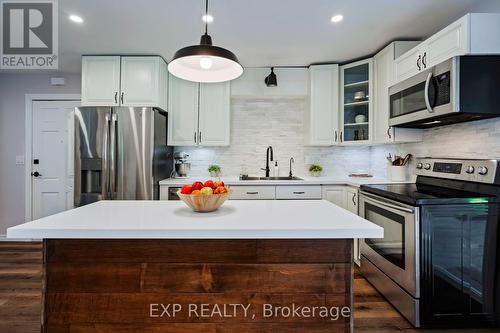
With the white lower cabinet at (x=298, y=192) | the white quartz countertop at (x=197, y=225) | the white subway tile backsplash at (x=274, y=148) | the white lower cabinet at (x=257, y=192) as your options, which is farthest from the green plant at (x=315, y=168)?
the white quartz countertop at (x=197, y=225)

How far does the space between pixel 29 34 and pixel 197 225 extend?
9.64ft

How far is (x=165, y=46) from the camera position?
3105 millimetres

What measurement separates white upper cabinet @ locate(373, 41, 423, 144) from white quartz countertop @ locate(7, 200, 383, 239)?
5.82 ft

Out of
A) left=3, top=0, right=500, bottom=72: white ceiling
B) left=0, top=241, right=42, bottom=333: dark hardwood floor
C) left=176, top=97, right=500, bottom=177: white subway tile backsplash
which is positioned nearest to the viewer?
left=0, top=241, right=42, bottom=333: dark hardwood floor

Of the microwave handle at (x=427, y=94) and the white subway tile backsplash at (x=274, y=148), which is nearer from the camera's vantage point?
the microwave handle at (x=427, y=94)

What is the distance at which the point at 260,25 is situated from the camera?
264 cm

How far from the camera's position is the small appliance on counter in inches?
146

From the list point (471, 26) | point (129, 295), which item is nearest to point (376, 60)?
point (471, 26)

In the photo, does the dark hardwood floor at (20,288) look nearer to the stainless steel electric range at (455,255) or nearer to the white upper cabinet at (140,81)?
the white upper cabinet at (140,81)

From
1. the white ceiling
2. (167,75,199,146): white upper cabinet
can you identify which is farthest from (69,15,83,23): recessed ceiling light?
(167,75,199,146): white upper cabinet

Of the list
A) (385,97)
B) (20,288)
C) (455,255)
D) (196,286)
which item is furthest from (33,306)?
(385,97)

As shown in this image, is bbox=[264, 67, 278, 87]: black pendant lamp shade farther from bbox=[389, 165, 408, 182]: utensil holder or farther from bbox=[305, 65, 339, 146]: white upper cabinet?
bbox=[389, 165, 408, 182]: utensil holder

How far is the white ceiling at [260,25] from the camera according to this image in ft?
7.55

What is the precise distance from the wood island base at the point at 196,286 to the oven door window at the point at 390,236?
97cm
